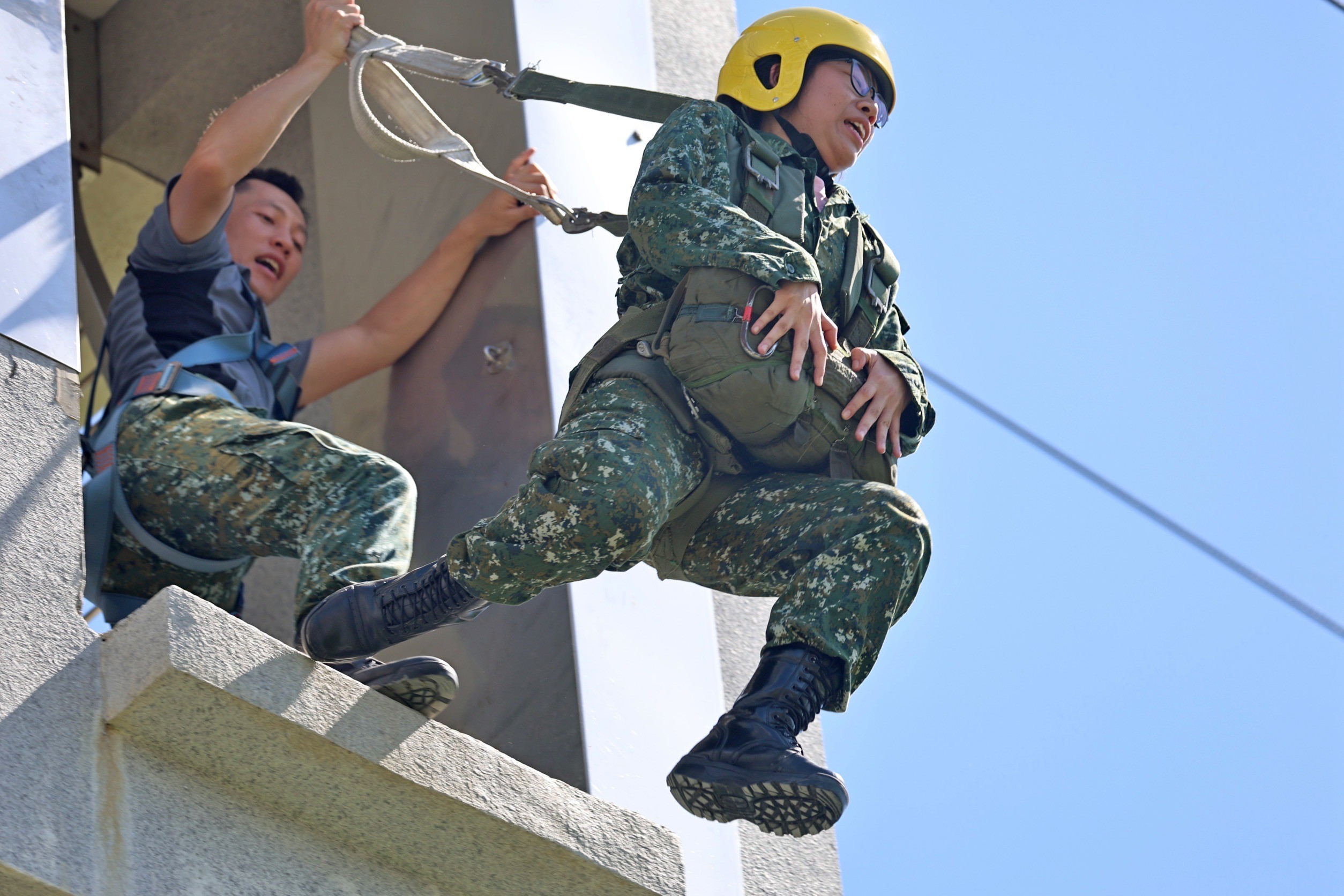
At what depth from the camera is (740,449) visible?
4270 millimetres

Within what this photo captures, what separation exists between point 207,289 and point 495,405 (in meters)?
0.86

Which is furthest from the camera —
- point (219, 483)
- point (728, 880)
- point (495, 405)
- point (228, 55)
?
point (228, 55)

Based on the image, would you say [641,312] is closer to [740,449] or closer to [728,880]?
[740,449]

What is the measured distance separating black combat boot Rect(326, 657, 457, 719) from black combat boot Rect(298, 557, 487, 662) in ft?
0.17

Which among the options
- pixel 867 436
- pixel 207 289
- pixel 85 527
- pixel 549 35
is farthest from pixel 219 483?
pixel 549 35

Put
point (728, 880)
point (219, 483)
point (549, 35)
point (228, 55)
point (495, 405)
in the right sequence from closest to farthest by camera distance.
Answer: point (219, 483), point (728, 880), point (495, 405), point (549, 35), point (228, 55)

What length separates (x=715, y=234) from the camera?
408cm

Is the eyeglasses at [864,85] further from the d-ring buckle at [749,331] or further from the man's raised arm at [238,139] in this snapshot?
the man's raised arm at [238,139]

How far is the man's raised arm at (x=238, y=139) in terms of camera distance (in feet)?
16.4

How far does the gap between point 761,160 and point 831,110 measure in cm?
27

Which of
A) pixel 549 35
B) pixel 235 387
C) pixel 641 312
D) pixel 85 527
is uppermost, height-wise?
pixel 549 35

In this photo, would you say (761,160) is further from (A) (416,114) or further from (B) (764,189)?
(A) (416,114)

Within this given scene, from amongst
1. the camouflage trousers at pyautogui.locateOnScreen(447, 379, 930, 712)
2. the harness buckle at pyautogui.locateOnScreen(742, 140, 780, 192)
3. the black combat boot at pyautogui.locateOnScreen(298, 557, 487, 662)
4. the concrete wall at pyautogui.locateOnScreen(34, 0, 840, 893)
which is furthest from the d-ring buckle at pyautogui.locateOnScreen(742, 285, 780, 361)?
the concrete wall at pyautogui.locateOnScreen(34, 0, 840, 893)

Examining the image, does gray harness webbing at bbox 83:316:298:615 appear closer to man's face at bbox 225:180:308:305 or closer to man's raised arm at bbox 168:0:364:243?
man's raised arm at bbox 168:0:364:243
